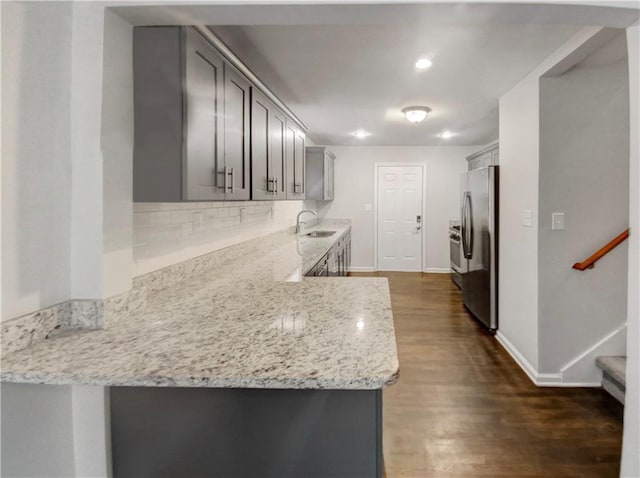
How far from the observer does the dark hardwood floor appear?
6.76 ft

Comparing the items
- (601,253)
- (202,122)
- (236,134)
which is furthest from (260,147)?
(601,253)

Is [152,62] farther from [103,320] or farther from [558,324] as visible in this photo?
[558,324]

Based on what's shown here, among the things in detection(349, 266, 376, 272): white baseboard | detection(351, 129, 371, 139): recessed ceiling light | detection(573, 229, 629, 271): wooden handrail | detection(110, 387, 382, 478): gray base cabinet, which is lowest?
detection(349, 266, 376, 272): white baseboard

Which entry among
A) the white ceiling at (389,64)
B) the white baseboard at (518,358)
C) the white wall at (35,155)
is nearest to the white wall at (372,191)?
the white ceiling at (389,64)

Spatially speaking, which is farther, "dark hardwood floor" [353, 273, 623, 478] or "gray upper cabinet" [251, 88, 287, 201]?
"gray upper cabinet" [251, 88, 287, 201]

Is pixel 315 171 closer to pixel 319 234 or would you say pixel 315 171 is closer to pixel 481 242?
pixel 319 234

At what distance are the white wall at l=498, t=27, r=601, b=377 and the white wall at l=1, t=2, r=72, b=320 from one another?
2.74 metres

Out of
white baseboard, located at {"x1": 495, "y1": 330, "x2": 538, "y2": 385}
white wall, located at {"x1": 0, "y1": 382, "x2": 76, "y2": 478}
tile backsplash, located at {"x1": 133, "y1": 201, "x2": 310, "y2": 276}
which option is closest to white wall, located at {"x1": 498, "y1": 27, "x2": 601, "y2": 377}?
white baseboard, located at {"x1": 495, "y1": 330, "x2": 538, "y2": 385}

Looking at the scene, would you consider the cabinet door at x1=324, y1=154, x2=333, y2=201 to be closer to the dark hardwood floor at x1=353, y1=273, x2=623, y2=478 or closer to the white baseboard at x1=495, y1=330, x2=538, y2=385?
the dark hardwood floor at x1=353, y1=273, x2=623, y2=478

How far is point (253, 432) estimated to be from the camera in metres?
1.27

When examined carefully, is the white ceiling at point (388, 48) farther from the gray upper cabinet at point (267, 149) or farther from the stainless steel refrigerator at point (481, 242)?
the stainless steel refrigerator at point (481, 242)

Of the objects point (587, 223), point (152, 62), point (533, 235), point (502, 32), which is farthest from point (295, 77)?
point (587, 223)

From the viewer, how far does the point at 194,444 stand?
1.28 m

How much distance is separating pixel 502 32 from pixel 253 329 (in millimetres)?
2264
